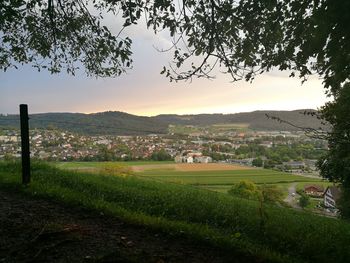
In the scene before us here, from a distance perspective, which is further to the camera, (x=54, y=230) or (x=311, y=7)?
(x=311, y=7)

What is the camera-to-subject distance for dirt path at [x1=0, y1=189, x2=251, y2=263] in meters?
4.54

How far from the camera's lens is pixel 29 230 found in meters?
5.44

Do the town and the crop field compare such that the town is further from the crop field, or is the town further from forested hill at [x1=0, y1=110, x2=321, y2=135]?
the crop field

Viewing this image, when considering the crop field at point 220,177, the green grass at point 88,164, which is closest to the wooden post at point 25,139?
the green grass at point 88,164

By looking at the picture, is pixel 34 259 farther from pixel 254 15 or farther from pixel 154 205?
pixel 254 15

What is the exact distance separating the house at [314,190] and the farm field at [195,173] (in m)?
0.89

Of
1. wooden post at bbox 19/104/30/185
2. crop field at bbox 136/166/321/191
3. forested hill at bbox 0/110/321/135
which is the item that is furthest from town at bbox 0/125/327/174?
crop field at bbox 136/166/321/191

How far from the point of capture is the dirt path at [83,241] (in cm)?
454

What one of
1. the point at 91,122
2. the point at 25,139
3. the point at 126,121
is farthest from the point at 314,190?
the point at 25,139

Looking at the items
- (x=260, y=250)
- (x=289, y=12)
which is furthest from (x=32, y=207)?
(x=289, y=12)

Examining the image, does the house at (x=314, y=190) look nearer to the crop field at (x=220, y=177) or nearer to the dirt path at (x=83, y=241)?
the crop field at (x=220, y=177)

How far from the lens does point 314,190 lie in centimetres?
4300

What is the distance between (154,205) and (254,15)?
4033mm

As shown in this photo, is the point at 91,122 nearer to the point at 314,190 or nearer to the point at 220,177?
the point at 220,177
